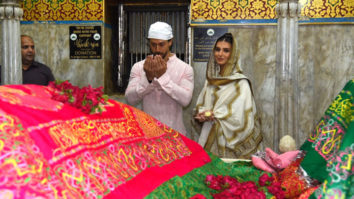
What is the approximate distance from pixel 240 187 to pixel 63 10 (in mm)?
4683

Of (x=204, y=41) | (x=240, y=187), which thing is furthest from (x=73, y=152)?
(x=204, y=41)

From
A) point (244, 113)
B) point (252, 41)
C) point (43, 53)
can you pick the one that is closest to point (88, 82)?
point (43, 53)

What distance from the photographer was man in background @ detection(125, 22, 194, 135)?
12.4 ft

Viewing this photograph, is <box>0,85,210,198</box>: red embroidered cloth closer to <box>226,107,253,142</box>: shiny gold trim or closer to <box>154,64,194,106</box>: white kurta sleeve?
<box>154,64,194,106</box>: white kurta sleeve

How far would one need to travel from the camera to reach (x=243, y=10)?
5754 millimetres

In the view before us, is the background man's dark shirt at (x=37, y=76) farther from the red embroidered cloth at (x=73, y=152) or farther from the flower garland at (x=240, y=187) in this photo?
the flower garland at (x=240, y=187)

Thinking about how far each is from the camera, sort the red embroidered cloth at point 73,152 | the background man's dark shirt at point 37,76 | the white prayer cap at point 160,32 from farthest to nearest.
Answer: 1. the background man's dark shirt at point 37,76
2. the white prayer cap at point 160,32
3. the red embroidered cloth at point 73,152

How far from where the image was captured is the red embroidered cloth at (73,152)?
1.56 meters

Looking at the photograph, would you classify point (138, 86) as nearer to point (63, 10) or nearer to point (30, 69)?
point (30, 69)

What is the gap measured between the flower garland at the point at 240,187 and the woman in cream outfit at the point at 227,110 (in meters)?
1.42

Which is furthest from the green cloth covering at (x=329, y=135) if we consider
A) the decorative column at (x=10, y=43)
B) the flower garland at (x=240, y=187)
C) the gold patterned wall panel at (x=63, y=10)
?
the gold patterned wall panel at (x=63, y=10)

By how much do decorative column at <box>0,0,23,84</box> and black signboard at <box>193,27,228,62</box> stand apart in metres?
2.37

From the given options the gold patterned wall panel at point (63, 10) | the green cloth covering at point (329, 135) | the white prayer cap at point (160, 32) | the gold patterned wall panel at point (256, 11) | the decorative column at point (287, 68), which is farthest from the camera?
the gold patterned wall panel at point (63, 10)

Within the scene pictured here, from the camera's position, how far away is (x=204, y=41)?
5848 mm
